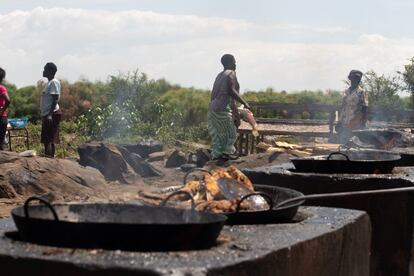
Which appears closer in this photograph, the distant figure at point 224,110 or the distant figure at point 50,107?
the distant figure at point 50,107

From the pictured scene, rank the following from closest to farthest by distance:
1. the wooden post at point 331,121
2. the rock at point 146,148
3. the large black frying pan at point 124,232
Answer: the large black frying pan at point 124,232
the rock at point 146,148
the wooden post at point 331,121

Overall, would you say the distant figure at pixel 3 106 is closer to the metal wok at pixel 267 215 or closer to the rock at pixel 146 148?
the rock at pixel 146 148

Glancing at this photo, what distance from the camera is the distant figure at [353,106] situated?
10750 mm

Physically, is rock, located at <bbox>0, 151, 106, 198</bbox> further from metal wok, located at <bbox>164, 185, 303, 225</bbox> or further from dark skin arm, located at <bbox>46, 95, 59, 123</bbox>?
metal wok, located at <bbox>164, 185, 303, 225</bbox>

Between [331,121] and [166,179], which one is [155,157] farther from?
[331,121]

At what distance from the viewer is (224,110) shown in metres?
11.8

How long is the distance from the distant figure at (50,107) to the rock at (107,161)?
1.77 ft

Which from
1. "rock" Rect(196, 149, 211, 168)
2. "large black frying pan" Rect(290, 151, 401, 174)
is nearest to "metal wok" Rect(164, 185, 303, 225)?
"large black frying pan" Rect(290, 151, 401, 174)

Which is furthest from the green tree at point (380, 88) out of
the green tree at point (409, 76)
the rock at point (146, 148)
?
the rock at point (146, 148)

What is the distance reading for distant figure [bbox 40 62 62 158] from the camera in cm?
1085

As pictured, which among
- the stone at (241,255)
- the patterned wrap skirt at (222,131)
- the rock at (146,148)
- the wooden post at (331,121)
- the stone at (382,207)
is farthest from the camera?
the wooden post at (331,121)

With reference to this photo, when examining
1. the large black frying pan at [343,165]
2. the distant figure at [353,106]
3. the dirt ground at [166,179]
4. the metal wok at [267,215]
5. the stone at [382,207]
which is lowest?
the dirt ground at [166,179]

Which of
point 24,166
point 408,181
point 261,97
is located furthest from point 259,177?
point 261,97

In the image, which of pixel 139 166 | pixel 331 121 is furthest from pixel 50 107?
pixel 331 121
